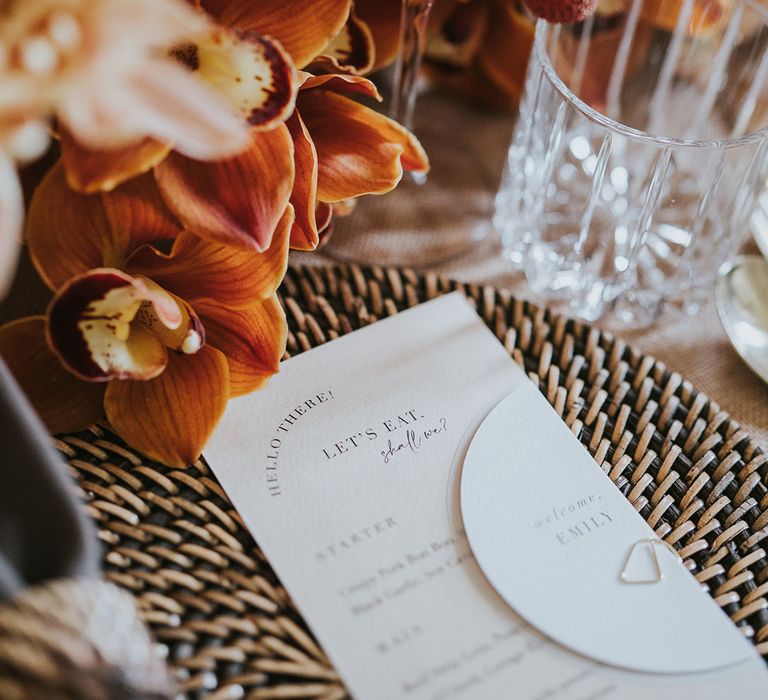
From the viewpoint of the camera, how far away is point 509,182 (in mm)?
583

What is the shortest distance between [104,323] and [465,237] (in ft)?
0.95

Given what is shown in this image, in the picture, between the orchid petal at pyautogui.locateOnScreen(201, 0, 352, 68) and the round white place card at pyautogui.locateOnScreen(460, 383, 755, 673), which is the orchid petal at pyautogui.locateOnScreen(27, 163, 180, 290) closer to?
the orchid petal at pyautogui.locateOnScreen(201, 0, 352, 68)

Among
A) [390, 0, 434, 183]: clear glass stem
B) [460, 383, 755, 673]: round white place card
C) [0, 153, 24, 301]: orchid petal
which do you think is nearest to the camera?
[0, 153, 24, 301]: orchid petal

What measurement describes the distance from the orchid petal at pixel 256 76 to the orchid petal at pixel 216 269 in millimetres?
44

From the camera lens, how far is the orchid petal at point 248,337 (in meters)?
0.41

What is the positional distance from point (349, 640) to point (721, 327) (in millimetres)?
331

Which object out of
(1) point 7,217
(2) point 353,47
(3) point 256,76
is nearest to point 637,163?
(2) point 353,47

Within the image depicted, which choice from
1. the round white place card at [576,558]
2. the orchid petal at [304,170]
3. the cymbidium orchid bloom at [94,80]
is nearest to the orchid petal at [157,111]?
the cymbidium orchid bloom at [94,80]

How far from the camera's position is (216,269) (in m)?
0.40

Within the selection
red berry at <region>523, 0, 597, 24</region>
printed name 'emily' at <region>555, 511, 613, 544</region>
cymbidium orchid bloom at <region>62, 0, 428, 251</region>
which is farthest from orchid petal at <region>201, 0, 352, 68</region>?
printed name 'emily' at <region>555, 511, 613, 544</region>

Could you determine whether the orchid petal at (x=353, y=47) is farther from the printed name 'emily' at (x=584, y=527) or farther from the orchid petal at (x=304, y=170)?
the printed name 'emily' at (x=584, y=527)

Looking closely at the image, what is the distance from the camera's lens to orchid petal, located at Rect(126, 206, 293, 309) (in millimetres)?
387

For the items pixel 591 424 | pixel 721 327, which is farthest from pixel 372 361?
pixel 721 327

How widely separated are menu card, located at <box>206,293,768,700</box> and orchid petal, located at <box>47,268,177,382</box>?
0.21 ft
